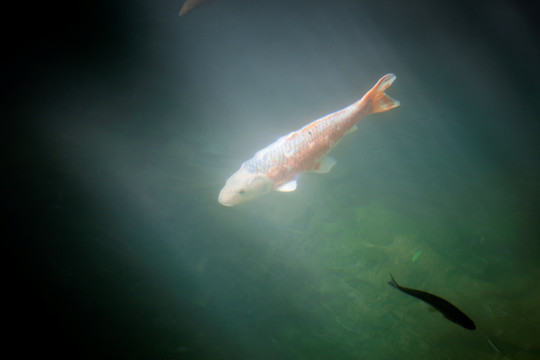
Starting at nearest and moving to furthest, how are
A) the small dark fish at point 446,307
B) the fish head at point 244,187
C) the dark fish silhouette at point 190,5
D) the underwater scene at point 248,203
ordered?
1. the small dark fish at point 446,307
2. the fish head at point 244,187
3. the dark fish silhouette at point 190,5
4. the underwater scene at point 248,203

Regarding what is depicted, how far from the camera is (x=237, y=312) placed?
430cm

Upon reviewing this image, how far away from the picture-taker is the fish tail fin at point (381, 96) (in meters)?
3.17

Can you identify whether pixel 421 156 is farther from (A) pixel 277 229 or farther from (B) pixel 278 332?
(B) pixel 278 332

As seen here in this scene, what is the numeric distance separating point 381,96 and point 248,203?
9.11ft

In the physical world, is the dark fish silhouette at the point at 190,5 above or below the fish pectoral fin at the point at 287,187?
above

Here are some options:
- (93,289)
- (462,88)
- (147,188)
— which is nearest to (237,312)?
(93,289)

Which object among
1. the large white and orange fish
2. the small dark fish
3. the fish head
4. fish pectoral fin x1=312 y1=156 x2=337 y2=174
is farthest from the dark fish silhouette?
the small dark fish

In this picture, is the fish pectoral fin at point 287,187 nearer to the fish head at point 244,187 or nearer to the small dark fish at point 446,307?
the fish head at point 244,187

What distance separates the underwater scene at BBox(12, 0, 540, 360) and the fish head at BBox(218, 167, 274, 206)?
1.04 m

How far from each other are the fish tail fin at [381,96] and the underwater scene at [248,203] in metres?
0.02

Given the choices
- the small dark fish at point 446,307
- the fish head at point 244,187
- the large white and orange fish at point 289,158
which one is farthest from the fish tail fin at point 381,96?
the small dark fish at point 446,307

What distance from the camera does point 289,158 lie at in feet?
9.78

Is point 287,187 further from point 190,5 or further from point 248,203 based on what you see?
point 190,5

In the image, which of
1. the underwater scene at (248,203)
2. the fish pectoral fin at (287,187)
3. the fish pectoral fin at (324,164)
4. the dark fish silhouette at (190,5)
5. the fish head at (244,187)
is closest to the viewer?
the fish head at (244,187)
